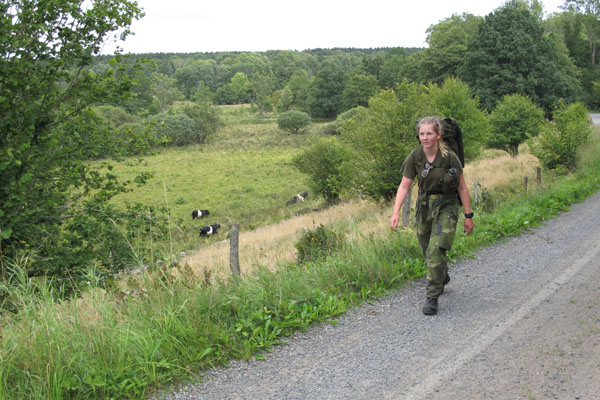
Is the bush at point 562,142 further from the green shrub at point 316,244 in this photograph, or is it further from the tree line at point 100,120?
the green shrub at point 316,244

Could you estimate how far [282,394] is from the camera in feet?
11.9

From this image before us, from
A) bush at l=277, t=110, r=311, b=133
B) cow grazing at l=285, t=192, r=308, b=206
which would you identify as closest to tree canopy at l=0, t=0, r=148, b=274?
cow grazing at l=285, t=192, r=308, b=206

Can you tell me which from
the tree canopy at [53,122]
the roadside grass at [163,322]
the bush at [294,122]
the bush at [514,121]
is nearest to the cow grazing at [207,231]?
the tree canopy at [53,122]

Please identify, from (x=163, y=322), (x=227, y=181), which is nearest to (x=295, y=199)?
(x=227, y=181)

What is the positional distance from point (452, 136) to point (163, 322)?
357 centimetres

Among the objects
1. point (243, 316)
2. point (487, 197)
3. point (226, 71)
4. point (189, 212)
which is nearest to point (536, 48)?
point (189, 212)

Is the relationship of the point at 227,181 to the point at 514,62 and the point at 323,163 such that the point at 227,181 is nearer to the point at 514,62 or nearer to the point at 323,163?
the point at 323,163

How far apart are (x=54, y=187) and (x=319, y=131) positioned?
7344cm

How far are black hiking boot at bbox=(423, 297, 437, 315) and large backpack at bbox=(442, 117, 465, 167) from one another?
154 cm

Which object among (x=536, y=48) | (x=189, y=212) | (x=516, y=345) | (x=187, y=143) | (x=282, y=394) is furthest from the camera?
(x=187, y=143)

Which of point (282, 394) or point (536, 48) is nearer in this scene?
point (282, 394)

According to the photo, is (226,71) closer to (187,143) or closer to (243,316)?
(187,143)

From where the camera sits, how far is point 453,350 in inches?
165

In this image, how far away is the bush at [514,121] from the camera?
106 feet
